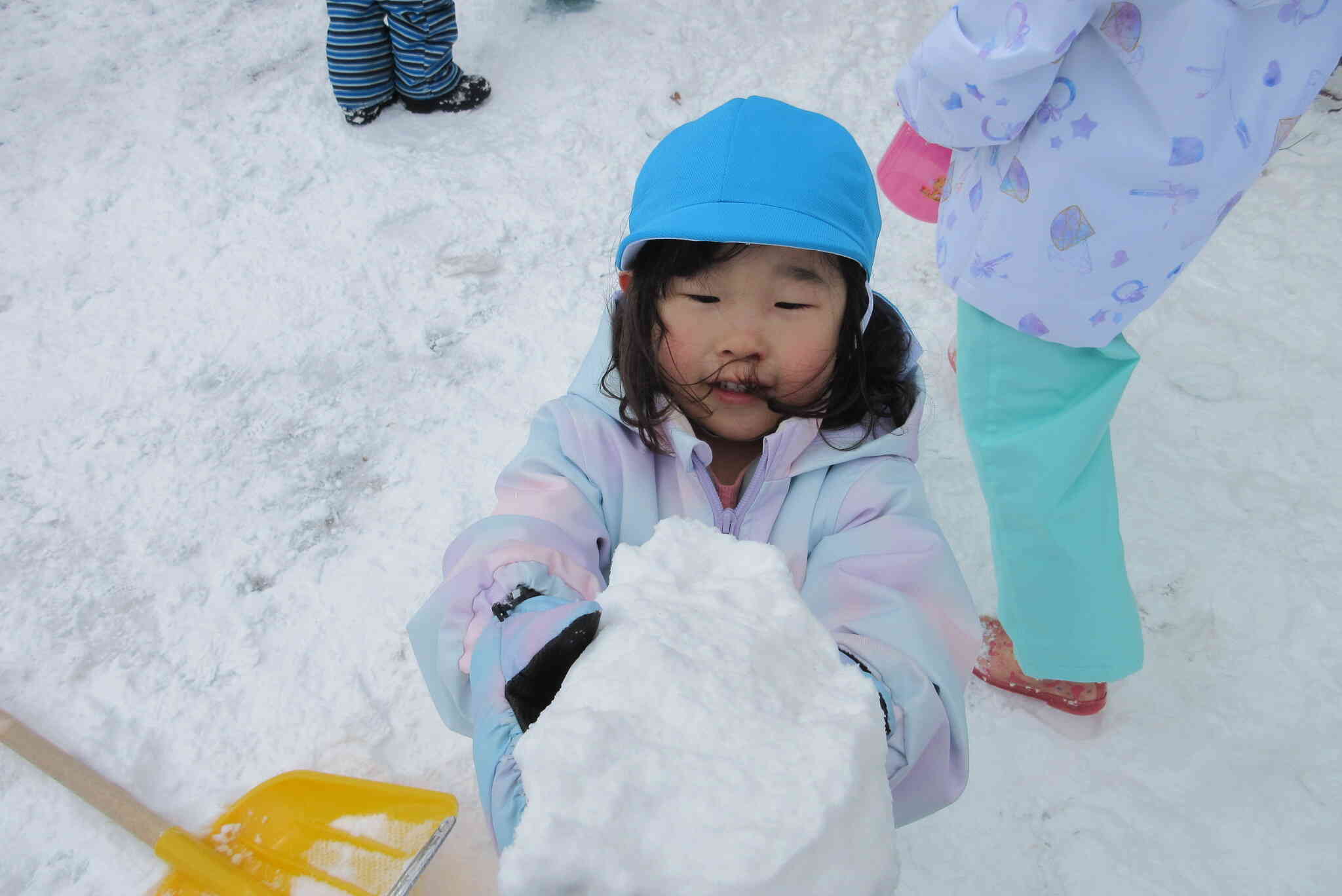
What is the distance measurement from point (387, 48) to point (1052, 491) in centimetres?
261

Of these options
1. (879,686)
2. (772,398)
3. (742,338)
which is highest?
(742,338)

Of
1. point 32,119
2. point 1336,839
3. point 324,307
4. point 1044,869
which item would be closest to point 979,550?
point 1044,869

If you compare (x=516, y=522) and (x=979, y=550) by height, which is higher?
(x=516, y=522)

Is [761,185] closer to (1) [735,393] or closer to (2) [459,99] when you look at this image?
(1) [735,393]

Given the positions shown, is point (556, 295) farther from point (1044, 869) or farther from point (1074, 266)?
point (1044, 869)

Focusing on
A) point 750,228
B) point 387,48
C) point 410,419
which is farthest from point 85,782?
point 387,48

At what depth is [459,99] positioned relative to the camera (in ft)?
9.42

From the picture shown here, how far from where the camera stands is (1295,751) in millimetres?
1559

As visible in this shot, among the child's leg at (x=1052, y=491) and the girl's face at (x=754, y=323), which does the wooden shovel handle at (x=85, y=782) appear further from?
the child's leg at (x=1052, y=491)

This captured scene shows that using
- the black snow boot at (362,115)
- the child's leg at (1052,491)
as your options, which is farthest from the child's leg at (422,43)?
Answer: the child's leg at (1052,491)

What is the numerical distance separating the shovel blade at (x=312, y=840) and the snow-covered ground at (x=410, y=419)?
88 millimetres

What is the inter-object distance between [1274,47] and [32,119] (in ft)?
11.4

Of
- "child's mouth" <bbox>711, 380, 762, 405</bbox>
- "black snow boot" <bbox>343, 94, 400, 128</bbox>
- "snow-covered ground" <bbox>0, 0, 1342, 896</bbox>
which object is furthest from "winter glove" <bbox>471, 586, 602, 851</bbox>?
"black snow boot" <bbox>343, 94, 400, 128</bbox>

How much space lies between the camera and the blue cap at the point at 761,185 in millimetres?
1065
